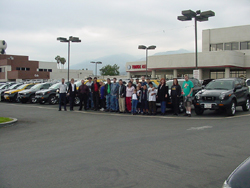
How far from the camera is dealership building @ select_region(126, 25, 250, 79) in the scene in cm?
4034

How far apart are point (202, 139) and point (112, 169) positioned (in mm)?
3582

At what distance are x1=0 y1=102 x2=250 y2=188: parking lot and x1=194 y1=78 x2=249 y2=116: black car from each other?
2.51m

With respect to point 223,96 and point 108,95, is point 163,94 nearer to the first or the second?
point 223,96

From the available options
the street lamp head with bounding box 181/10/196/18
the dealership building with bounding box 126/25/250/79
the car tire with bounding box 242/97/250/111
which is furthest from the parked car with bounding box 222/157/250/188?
the dealership building with bounding box 126/25/250/79

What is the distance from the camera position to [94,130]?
10.0 metres

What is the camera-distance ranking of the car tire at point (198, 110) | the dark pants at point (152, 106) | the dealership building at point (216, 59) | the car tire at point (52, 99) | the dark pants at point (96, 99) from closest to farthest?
the car tire at point (198, 110) → the dark pants at point (152, 106) → the dark pants at point (96, 99) → the car tire at point (52, 99) → the dealership building at point (216, 59)

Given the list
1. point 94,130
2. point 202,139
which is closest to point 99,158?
point 202,139

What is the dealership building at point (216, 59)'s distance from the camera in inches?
1588

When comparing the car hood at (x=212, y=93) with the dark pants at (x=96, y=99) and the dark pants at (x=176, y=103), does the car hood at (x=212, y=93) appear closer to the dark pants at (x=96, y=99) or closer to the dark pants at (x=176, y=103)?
the dark pants at (x=176, y=103)

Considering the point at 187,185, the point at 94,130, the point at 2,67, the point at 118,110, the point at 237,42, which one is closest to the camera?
the point at 187,185

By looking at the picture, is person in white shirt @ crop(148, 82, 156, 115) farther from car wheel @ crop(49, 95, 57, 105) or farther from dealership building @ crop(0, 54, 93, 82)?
dealership building @ crop(0, 54, 93, 82)

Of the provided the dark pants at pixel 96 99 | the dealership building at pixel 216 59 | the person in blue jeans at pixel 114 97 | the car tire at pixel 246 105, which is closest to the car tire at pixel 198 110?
the car tire at pixel 246 105

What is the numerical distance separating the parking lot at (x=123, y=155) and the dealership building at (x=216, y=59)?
32.2 m

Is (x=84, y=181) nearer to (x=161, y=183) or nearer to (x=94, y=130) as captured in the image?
(x=161, y=183)
